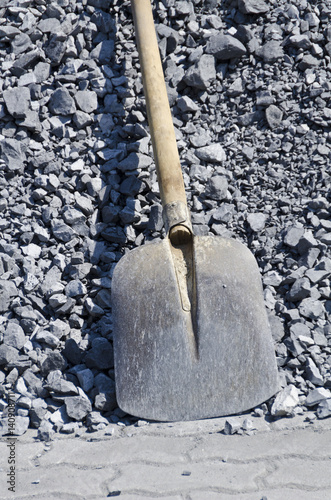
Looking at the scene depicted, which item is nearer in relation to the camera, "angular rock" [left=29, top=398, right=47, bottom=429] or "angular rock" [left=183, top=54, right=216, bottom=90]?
"angular rock" [left=29, top=398, right=47, bottom=429]

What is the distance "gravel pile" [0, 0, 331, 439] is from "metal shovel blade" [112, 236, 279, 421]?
Result: 0.19 metres

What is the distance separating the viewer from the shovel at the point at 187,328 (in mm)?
2092

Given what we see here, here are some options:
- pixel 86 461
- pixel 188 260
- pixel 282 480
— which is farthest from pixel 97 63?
pixel 282 480

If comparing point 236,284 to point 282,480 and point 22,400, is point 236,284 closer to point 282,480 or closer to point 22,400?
point 282,480

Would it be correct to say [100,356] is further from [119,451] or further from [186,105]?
[186,105]

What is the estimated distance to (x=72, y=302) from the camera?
250 cm

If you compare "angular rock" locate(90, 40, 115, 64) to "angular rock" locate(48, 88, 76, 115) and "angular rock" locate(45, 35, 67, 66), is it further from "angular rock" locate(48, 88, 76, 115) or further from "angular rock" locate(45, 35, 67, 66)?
"angular rock" locate(48, 88, 76, 115)

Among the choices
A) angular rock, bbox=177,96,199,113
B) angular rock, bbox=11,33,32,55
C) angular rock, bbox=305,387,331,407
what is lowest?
angular rock, bbox=305,387,331,407

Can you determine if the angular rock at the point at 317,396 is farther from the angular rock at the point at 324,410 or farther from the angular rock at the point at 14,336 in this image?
the angular rock at the point at 14,336

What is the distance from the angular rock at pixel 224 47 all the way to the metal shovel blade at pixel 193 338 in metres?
1.32

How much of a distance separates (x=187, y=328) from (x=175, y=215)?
0.53 m

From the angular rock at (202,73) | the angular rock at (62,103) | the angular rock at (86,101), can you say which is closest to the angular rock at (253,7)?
the angular rock at (202,73)

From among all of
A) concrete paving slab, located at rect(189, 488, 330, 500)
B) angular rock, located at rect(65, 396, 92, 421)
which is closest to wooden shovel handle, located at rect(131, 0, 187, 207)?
angular rock, located at rect(65, 396, 92, 421)

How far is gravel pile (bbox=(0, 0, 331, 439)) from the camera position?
7.75 ft
